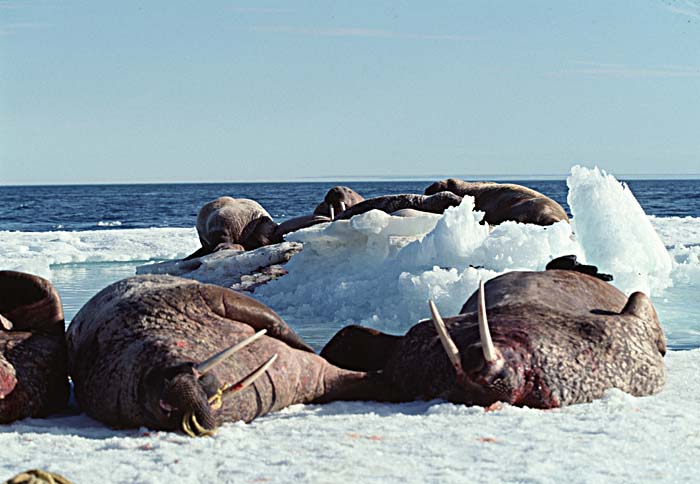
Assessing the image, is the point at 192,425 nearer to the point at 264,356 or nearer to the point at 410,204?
the point at 264,356

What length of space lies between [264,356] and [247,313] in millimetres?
427

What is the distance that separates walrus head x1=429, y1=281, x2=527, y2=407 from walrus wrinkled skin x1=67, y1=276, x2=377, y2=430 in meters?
0.65

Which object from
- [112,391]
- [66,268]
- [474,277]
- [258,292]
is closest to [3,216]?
[66,268]

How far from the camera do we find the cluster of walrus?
4242 mm

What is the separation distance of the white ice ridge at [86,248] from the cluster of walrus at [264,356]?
1007cm

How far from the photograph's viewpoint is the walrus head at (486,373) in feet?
14.3

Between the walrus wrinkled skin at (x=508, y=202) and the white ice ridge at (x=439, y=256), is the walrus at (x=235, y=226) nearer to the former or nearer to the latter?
the walrus wrinkled skin at (x=508, y=202)

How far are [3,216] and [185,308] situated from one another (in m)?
42.3

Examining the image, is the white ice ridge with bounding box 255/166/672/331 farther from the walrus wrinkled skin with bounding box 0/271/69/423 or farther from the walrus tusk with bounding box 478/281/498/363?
the walrus tusk with bounding box 478/281/498/363

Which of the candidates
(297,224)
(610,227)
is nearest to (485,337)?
(610,227)

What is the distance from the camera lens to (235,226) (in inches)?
602

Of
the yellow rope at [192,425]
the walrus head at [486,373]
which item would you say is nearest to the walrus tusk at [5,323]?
Result: the yellow rope at [192,425]

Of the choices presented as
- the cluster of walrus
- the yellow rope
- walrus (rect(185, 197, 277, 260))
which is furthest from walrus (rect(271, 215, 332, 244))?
the yellow rope

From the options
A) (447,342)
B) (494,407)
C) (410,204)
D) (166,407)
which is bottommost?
(494,407)
